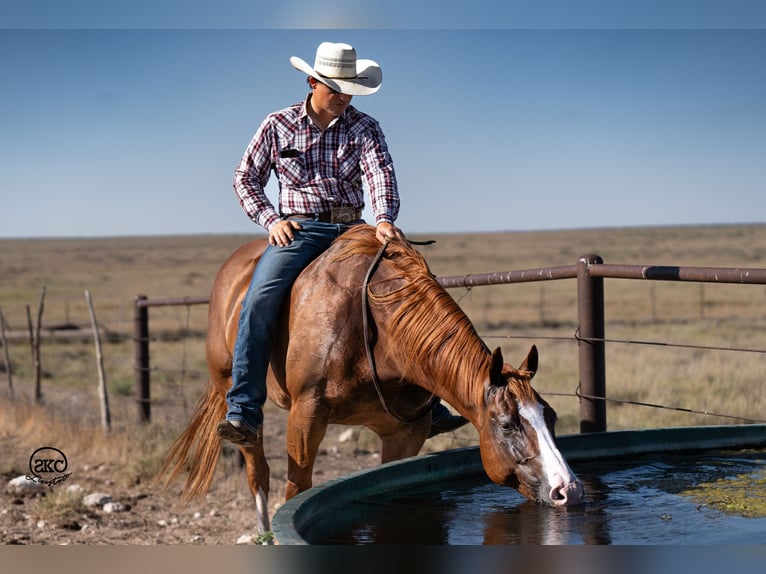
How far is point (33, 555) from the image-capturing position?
391 cm

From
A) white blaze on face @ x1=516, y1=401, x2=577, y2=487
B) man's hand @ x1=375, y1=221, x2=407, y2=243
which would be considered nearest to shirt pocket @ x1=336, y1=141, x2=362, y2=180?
man's hand @ x1=375, y1=221, x2=407, y2=243

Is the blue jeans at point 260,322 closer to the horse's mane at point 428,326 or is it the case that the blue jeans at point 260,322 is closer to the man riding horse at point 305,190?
the man riding horse at point 305,190

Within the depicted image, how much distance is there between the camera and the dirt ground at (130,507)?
5996 mm

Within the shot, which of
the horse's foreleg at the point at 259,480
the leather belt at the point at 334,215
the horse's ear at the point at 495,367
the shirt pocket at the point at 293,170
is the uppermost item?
the shirt pocket at the point at 293,170

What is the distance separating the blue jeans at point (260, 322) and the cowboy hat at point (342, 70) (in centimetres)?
68

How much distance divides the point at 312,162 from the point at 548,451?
1.87m

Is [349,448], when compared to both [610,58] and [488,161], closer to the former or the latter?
[610,58]

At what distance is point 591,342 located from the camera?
475 cm

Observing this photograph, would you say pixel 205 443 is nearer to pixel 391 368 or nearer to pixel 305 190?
pixel 305 190

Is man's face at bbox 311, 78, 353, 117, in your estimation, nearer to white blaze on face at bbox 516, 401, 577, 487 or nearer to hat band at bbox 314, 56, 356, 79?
Answer: hat band at bbox 314, 56, 356, 79

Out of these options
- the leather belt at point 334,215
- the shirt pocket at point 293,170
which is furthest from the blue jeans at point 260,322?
the shirt pocket at point 293,170

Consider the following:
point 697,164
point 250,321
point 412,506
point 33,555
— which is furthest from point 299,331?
point 697,164

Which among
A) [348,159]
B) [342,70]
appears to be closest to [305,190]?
[348,159]

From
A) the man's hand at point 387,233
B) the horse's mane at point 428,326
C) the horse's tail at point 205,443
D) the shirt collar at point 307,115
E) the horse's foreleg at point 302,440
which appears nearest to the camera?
the horse's mane at point 428,326
